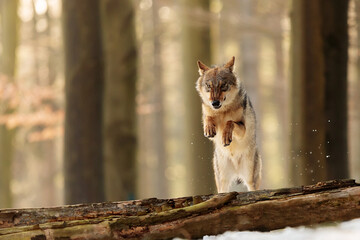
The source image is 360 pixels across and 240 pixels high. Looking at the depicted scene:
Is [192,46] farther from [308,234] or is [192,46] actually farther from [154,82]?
[154,82]

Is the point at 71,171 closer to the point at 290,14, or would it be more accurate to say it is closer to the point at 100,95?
the point at 100,95

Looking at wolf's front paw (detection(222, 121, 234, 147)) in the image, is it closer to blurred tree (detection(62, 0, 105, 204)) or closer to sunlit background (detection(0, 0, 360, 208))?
sunlit background (detection(0, 0, 360, 208))

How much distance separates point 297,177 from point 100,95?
5.23 m

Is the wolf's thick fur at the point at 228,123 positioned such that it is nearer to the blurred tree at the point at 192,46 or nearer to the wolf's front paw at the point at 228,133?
the wolf's front paw at the point at 228,133

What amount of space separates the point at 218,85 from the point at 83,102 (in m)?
5.85

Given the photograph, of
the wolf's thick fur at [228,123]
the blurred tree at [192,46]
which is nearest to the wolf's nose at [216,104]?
the wolf's thick fur at [228,123]

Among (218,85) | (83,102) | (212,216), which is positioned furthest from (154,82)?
(218,85)

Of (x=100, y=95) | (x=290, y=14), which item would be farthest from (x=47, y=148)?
(x=290, y=14)

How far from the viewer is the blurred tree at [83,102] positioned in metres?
8.20

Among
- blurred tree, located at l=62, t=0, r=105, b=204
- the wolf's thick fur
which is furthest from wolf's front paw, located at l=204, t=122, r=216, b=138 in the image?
blurred tree, located at l=62, t=0, r=105, b=204

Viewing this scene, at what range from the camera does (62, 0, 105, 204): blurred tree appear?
323 inches

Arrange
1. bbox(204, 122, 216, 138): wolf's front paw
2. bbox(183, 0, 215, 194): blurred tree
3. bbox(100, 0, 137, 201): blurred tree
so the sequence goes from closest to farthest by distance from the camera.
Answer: bbox(204, 122, 216, 138): wolf's front paw
bbox(183, 0, 215, 194): blurred tree
bbox(100, 0, 137, 201): blurred tree

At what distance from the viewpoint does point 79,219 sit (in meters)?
3.52

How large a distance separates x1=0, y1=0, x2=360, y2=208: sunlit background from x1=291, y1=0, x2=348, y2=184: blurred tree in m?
3.04
